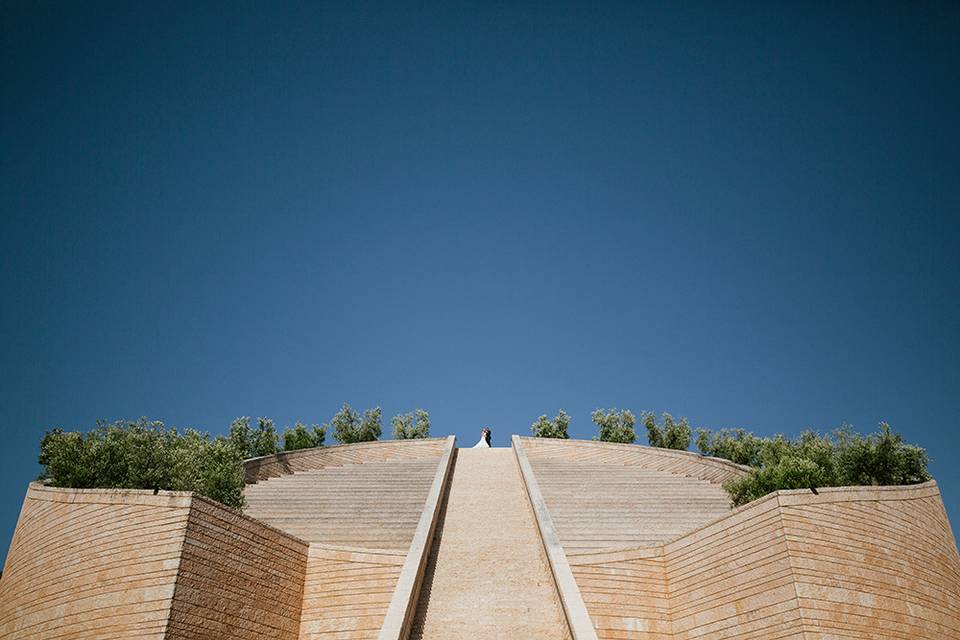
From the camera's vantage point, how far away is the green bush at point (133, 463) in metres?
11.3

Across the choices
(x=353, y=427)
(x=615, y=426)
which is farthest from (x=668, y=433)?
(x=353, y=427)

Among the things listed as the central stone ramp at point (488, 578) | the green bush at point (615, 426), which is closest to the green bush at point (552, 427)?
the green bush at point (615, 426)

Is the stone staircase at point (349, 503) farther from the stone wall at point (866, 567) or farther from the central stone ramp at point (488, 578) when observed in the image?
the stone wall at point (866, 567)

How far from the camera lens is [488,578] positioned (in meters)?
10.1

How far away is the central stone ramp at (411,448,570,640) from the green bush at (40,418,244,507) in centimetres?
448

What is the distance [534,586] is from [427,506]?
11.5 ft

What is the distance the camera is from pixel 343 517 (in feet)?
46.4

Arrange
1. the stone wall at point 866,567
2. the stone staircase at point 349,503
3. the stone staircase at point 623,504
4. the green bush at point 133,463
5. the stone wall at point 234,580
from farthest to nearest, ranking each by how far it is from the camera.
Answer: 1. the stone staircase at point 349,503
2. the stone staircase at point 623,504
3. the green bush at point 133,463
4. the stone wall at point 234,580
5. the stone wall at point 866,567

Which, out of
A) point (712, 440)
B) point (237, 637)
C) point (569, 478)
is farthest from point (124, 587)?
point (712, 440)

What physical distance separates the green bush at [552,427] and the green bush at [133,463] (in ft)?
63.4

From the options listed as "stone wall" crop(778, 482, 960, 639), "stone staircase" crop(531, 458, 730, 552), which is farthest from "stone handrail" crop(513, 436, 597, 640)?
"stone wall" crop(778, 482, 960, 639)

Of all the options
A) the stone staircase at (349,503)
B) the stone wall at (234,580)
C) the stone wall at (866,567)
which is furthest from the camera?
the stone staircase at (349,503)

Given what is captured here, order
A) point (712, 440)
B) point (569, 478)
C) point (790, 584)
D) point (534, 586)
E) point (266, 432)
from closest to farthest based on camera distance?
point (790, 584)
point (534, 586)
point (569, 478)
point (266, 432)
point (712, 440)

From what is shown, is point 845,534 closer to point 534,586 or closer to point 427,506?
point 534,586
